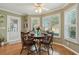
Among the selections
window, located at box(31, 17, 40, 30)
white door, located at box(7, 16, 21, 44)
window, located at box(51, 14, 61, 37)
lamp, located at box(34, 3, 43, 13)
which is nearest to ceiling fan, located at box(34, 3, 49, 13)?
lamp, located at box(34, 3, 43, 13)

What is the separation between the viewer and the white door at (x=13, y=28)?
2523 mm

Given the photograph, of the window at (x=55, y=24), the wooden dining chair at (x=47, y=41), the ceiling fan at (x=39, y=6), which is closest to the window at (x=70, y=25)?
the window at (x=55, y=24)

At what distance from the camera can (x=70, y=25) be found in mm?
2410

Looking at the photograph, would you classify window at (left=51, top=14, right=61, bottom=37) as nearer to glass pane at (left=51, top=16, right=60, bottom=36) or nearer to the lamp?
glass pane at (left=51, top=16, right=60, bottom=36)

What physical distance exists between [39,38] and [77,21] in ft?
3.63

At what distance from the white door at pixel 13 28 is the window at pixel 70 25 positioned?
3.67 feet

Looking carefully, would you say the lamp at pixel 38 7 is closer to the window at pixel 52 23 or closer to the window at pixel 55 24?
the window at pixel 52 23

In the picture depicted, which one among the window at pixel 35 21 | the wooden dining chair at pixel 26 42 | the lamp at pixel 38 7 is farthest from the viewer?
the wooden dining chair at pixel 26 42

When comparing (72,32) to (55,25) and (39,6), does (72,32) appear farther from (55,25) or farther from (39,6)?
(39,6)

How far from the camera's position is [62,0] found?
52.1 inches

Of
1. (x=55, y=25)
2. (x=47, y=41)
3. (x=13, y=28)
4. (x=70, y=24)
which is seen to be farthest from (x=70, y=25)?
(x=13, y=28)

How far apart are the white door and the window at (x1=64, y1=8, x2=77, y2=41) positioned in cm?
112
